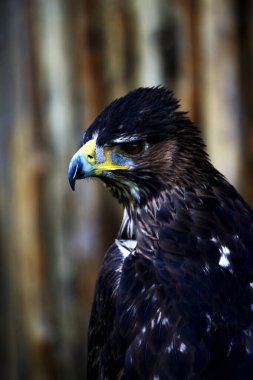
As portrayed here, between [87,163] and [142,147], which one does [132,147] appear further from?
[87,163]

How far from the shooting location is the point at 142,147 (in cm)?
415

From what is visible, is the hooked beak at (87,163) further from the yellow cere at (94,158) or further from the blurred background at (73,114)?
the blurred background at (73,114)

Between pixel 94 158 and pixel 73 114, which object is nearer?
pixel 94 158

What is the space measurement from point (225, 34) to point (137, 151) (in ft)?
6.82

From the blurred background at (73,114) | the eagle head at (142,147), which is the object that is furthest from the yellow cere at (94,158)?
the blurred background at (73,114)

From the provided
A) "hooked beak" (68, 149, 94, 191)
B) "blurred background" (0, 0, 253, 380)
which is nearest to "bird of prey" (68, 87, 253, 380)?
"hooked beak" (68, 149, 94, 191)

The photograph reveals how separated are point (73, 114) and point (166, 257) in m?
2.52

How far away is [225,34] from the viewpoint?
19.6ft

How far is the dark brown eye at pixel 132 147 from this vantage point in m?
4.12

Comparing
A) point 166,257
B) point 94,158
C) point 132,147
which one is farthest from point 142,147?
point 166,257

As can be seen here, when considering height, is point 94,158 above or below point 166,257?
above

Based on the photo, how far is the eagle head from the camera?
161 inches

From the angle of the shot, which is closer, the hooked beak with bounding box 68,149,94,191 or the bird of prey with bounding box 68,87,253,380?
the bird of prey with bounding box 68,87,253,380

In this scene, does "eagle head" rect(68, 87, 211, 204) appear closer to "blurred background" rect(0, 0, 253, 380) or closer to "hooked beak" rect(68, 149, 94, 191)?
"hooked beak" rect(68, 149, 94, 191)
